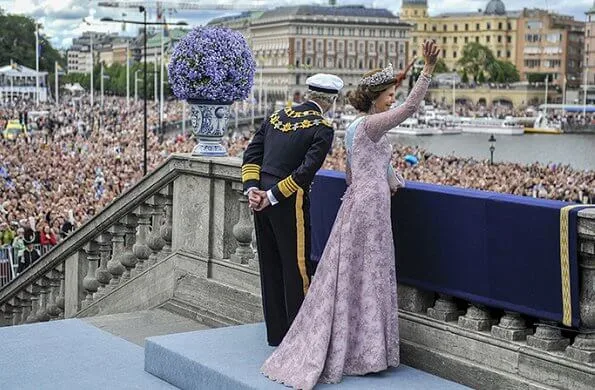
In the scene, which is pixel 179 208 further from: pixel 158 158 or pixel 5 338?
pixel 158 158

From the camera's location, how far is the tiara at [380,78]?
4.84m

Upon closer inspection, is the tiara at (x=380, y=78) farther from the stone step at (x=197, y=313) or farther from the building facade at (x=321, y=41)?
the building facade at (x=321, y=41)

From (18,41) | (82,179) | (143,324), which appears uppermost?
(18,41)

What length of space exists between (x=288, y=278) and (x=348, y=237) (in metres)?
0.59

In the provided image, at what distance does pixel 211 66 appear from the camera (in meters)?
6.39

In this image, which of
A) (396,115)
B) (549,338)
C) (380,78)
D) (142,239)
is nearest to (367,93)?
(380,78)

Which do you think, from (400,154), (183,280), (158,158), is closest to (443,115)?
(400,154)

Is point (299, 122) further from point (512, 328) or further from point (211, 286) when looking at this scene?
point (211, 286)

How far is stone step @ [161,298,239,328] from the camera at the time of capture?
6.54 metres

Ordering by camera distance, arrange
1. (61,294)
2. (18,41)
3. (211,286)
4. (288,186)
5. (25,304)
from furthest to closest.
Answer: (18,41), (25,304), (61,294), (211,286), (288,186)

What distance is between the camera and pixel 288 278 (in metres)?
5.20

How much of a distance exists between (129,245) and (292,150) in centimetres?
262

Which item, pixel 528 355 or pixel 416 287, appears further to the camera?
pixel 416 287

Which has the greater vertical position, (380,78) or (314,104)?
(380,78)
